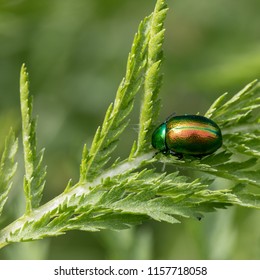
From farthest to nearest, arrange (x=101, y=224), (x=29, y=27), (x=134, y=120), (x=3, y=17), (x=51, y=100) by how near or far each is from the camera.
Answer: (x=134, y=120) < (x=51, y=100) < (x=29, y=27) < (x=3, y=17) < (x=101, y=224)

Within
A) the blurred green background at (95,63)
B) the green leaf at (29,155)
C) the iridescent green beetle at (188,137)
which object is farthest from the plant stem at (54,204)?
the blurred green background at (95,63)

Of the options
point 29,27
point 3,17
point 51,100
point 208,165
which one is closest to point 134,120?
point 51,100

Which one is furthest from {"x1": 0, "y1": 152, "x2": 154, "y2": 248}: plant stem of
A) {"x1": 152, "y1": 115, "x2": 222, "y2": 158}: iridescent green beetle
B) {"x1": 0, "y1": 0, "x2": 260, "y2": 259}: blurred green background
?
{"x1": 0, "y1": 0, "x2": 260, "y2": 259}: blurred green background

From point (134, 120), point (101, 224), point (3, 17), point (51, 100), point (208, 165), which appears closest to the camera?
point (101, 224)

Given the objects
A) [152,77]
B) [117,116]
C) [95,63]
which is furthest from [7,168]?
[95,63]

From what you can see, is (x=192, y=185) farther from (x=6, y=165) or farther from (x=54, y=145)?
(x=54, y=145)

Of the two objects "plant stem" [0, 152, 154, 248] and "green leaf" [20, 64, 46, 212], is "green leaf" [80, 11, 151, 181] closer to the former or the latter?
"plant stem" [0, 152, 154, 248]

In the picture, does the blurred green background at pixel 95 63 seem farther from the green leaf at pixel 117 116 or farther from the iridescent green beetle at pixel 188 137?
the green leaf at pixel 117 116
